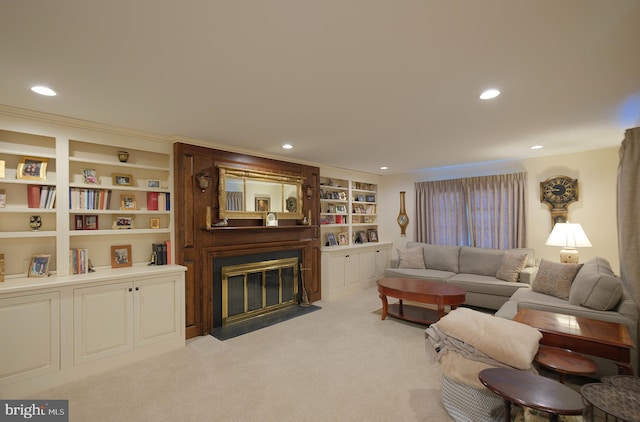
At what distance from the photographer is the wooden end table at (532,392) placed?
138cm

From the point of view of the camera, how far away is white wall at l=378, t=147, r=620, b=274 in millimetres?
4121

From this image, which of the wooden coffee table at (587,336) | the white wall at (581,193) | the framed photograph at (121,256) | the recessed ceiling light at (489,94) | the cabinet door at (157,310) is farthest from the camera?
the white wall at (581,193)

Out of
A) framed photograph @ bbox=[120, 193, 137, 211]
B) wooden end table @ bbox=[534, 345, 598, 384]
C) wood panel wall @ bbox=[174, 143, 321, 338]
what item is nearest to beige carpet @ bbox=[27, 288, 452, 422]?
wood panel wall @ bbox=[174, 143, 321, 338]

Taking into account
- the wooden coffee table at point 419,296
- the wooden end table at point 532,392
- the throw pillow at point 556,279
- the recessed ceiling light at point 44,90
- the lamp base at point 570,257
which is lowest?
the wooden coffee table at point 419,296

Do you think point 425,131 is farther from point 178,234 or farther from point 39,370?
point 39,370

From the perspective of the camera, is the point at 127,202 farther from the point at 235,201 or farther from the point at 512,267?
the point at 512,267

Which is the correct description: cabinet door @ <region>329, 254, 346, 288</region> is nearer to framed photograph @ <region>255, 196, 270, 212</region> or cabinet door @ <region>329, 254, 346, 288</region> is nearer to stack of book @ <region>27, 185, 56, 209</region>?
framed photograph @ <region>255, 196, 270, 212</region>

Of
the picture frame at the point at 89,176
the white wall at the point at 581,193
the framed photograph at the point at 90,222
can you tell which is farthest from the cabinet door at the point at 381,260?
the picture frame at the point at 89,176

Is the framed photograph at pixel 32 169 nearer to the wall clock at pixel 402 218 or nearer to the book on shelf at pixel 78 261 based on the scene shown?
the book on shelf at pixel 78 261

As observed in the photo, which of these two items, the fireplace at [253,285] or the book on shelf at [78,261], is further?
the fireplace at [253,285]

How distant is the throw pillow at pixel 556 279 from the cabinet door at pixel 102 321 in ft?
15.3

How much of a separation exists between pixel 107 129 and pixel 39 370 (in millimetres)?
2264

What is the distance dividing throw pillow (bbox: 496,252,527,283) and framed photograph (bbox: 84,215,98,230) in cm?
541

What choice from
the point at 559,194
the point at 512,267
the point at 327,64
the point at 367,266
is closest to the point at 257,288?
the point at 367,266
